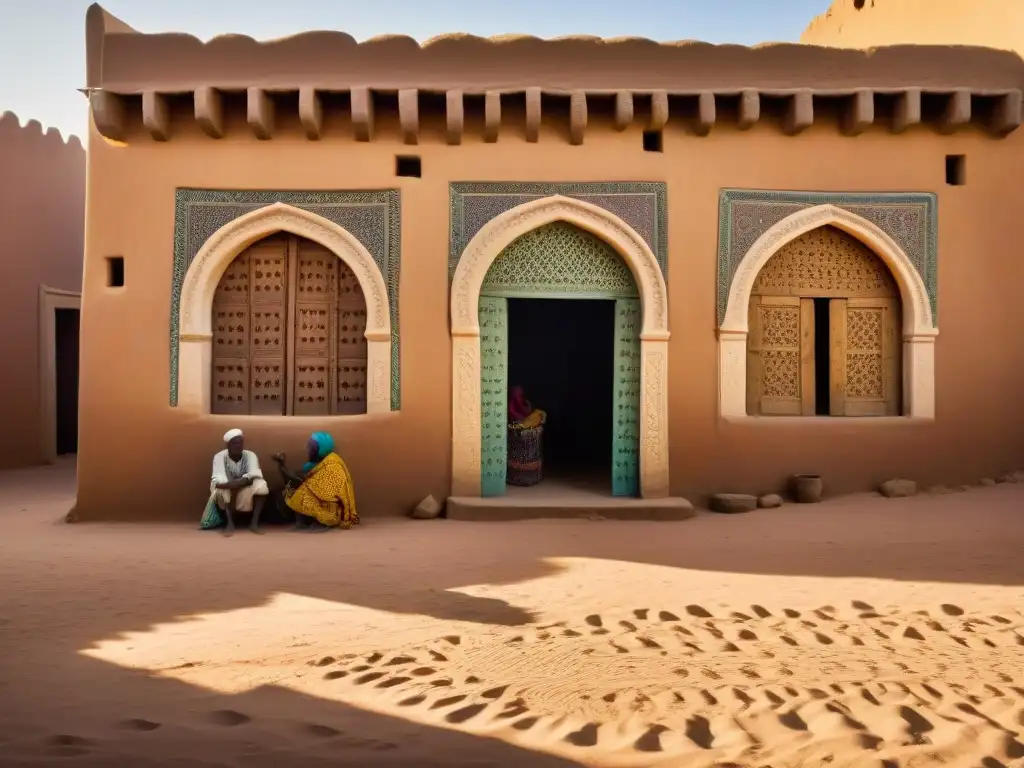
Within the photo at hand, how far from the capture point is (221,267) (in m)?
7.60

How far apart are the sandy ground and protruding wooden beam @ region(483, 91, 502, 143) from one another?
3.73 metres

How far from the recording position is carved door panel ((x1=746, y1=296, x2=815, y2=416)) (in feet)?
26.1

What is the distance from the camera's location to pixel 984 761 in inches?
98.4

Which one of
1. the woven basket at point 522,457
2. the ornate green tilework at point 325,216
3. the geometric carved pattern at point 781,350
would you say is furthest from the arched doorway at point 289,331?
the geometric carved pattern at point 781,350

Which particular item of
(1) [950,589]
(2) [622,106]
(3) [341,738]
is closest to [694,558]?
(1) [950,589]

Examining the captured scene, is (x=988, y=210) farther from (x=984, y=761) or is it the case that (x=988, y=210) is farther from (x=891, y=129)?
(x=984, y=761)

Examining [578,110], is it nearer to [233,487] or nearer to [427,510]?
[427,510]

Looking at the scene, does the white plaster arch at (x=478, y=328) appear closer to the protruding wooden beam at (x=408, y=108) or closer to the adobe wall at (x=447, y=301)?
the adobe wall at (x=447, y=301)

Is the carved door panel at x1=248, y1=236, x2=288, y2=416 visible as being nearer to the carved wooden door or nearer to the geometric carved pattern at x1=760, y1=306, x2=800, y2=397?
the carved wooden door

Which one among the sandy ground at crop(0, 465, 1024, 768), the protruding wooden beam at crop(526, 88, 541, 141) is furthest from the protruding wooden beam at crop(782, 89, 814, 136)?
the sandy ground at crop(0, 465, 1024, 768)

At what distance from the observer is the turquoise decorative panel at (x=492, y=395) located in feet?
25.1

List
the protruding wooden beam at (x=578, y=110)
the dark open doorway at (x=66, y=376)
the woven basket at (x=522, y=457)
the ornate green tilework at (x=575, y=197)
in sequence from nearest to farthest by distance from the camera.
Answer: the protruding wooden beam at (x=578, y=110) → the ornate green tilework at (x=575, y=197) → the woven basket at (x=522, y=457) → the dark open doorway at (x=66, y=376)

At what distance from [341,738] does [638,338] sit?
18.5 feet

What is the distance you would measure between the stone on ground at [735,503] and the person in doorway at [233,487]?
402 cm
